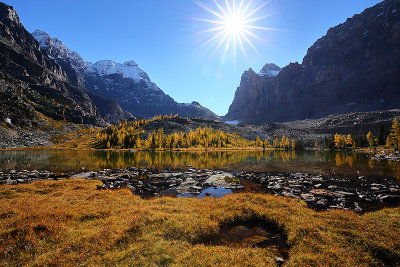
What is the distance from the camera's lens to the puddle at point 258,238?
988cm

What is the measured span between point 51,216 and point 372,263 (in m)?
18.0

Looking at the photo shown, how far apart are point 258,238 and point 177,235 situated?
505cm

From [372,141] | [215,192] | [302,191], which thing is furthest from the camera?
[372,141]

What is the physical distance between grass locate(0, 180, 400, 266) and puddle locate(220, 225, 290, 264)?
50cm

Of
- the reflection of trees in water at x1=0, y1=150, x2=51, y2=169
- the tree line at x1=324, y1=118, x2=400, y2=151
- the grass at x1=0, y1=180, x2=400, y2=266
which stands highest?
the tree line at x1=324, y1=118, x2=400, y2=151

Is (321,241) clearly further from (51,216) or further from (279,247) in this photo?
(51,216)

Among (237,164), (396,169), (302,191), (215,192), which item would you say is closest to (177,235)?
(215,192)

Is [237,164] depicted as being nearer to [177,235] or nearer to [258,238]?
[258,238]

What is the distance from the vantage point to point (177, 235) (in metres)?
10.5

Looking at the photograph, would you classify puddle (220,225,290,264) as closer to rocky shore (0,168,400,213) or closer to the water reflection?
rocky shore (0,168,400,213)

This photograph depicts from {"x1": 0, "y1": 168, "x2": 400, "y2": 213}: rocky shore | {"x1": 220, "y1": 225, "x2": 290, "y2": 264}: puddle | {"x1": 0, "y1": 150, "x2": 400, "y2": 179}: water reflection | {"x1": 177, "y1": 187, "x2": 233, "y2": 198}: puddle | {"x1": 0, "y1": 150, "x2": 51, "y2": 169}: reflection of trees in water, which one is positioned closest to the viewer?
{"x1": 220, "y1": 225, "x2": 290, "y2": 264}: puddle

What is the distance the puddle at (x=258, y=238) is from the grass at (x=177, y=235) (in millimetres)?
501

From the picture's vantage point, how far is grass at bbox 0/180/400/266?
8.20m

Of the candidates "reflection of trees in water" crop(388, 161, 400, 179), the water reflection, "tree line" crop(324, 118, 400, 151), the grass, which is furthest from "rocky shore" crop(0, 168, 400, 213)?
"tree line" crop(324, 118, 400, 151)
